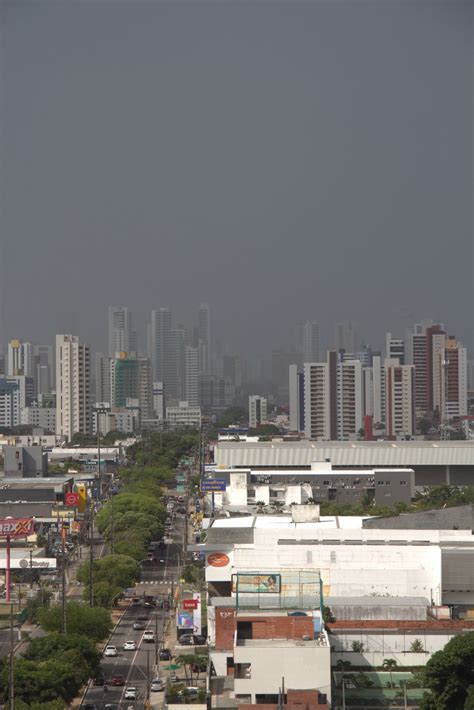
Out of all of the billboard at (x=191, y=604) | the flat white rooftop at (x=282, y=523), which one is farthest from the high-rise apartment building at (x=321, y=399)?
the billboard at (x=191, y=604)

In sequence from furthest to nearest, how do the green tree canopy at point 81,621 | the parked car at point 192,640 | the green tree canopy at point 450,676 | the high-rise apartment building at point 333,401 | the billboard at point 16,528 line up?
1. the high-rise apartment building at point 333,401
2. the billboard at point 16,528
3. the parked car at point 192,640
4. the green tree canopy at point 81,621
5. the green tree canopy at point 450,676

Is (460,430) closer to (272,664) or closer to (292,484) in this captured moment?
(292,484)

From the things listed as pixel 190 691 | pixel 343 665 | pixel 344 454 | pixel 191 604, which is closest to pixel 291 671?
pixel 343 665

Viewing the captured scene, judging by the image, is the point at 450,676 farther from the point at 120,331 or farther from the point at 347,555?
the point at 120,331

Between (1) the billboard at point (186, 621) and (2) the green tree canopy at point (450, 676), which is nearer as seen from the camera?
(2) the green tree canopy at point (450, 676)

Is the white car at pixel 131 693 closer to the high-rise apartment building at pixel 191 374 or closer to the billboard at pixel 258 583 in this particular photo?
the billboard at pixel 258 583
